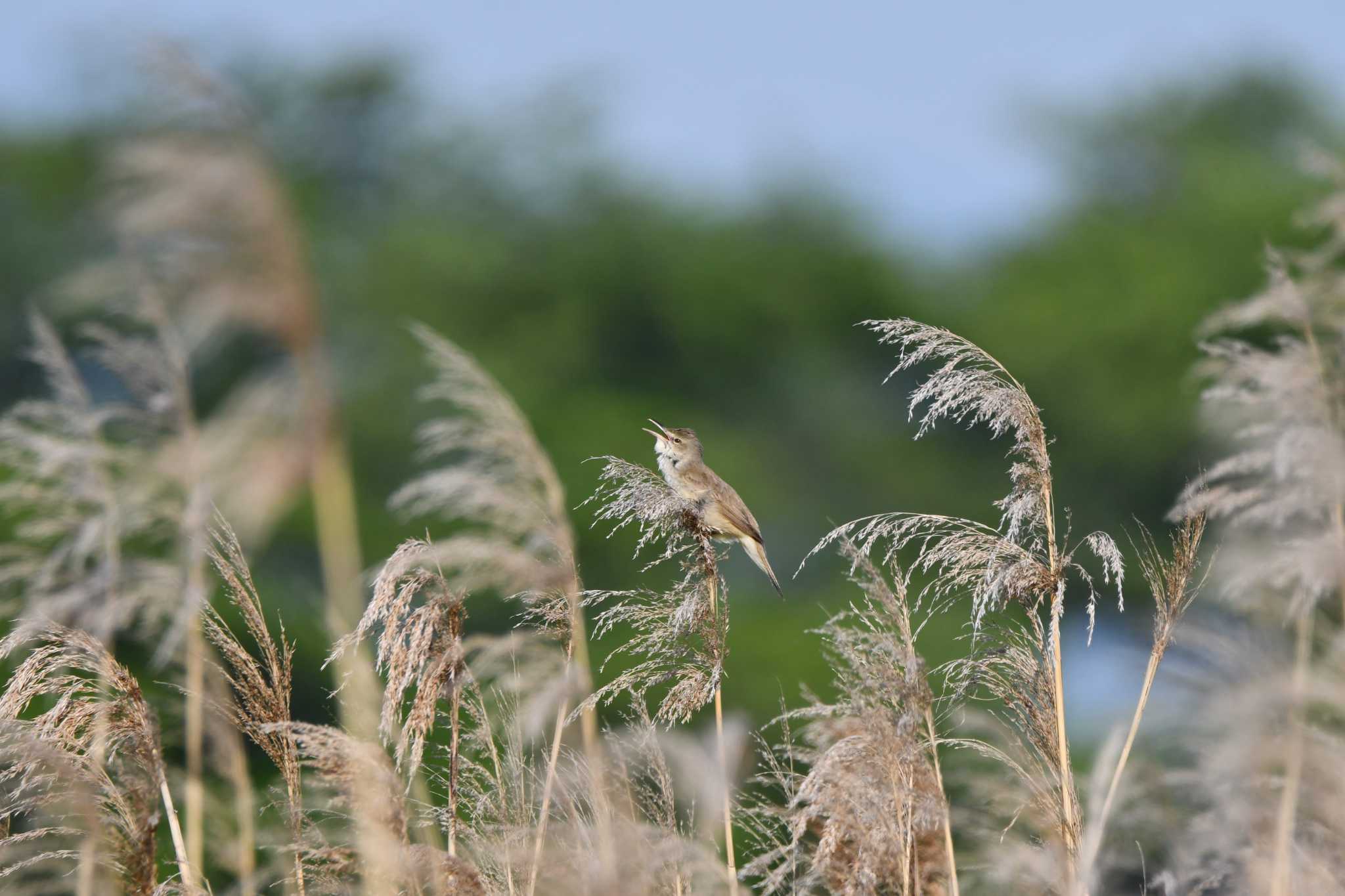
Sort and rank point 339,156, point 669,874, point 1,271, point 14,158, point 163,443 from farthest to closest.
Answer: point 339,156 < point 14,158 < point 1,271 < point 163,443 < point 669,874

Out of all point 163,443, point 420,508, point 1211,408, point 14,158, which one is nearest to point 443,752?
point 420,508

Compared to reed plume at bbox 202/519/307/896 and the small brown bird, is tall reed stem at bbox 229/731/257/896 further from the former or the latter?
the small brown bird

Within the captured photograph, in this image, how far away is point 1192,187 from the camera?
104 ft

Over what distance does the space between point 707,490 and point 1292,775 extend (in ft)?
8.36

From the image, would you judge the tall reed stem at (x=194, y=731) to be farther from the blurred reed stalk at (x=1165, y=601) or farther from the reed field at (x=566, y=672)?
the blurred reed stalk at (x=1165, y=601)

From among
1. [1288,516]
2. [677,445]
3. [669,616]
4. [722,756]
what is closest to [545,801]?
[722,756]

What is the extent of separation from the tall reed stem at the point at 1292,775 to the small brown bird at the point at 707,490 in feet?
6.46

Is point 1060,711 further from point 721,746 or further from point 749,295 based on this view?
point 749,295

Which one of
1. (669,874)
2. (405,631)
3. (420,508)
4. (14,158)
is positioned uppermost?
(420,508)

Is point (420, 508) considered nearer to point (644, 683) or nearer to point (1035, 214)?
point (644, 683)

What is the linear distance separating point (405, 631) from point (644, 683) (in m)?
0.64

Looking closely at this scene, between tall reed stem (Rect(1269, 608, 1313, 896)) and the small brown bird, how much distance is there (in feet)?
6.46

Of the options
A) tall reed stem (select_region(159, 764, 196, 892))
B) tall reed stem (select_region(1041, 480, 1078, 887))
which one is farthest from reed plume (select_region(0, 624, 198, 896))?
tall reed stem (select_region(1041, 480, 1078, 887))

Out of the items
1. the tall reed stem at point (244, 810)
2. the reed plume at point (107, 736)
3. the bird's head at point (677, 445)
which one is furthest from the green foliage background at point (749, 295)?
the reed plume at point (107, 736)
